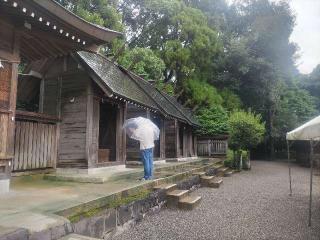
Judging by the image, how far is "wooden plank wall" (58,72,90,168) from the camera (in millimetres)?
9133

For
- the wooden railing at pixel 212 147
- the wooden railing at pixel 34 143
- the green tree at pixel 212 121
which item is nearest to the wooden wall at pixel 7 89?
the wooden railing at pixel 34 143

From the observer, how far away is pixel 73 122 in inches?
368

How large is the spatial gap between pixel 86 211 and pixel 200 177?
772 cm

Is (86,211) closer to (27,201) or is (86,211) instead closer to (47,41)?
(27,201)

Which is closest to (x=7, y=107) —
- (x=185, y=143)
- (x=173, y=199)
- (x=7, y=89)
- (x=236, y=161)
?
(x=7, y=89)

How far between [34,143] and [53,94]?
2039mm

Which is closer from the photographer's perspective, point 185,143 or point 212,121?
point 185,143

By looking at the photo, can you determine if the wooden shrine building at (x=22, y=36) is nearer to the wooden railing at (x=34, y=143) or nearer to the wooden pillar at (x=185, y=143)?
the wooden railing at (x=34, y=143)

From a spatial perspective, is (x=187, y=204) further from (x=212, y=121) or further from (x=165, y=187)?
(x=212, y=121)

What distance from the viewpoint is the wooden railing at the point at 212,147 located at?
23.5 metres

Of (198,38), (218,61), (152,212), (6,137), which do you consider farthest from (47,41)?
(218,61)

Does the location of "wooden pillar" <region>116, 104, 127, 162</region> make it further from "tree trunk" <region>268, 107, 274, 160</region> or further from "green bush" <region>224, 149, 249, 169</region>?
"tree trunk" <region>268, 107, 274, 160</region>

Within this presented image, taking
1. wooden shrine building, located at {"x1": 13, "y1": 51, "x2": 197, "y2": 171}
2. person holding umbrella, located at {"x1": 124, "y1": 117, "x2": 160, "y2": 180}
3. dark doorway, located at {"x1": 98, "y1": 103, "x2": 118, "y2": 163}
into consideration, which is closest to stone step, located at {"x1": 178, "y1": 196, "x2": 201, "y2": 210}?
person holding umbrella, located at {"x1": 124, "y1": 117, "x2": 160, "y2": 180}

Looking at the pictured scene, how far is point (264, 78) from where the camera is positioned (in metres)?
29.1
